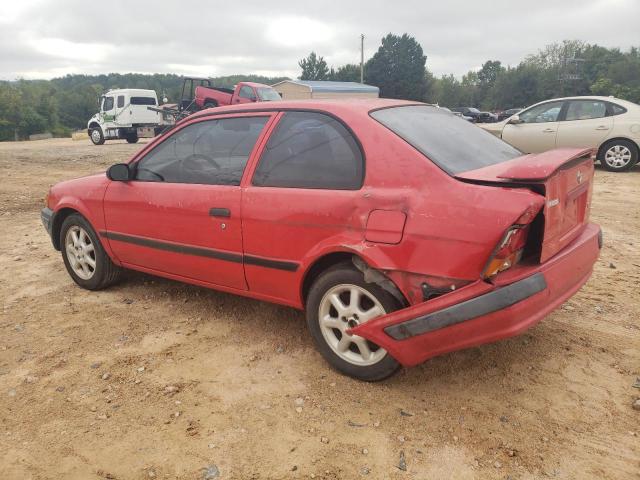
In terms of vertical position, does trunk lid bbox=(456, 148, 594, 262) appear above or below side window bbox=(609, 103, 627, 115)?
below

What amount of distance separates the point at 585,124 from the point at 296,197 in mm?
9094

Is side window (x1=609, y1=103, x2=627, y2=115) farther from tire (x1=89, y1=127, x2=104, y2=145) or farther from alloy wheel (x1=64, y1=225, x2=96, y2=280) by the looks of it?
tire (x1=89, y1=127, x2=104, y2=145)

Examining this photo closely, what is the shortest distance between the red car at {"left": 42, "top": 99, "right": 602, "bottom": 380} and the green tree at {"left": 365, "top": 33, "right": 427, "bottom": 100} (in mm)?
72091

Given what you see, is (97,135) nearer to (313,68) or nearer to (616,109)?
(616,109)

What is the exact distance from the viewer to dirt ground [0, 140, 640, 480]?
2244 mm

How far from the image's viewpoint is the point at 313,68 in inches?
3312

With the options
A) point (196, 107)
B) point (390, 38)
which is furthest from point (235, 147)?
point (390, 38)

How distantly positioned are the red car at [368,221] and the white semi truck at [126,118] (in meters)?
19.0

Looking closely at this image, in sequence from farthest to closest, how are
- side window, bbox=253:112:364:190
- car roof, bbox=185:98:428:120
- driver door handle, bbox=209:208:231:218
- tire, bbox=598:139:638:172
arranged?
1. tire, bbox=598:139:638:172
2. driver door handle, bbox=209:208:231:218
3. car roof, bbox=185:98:428:120
4. side window, bbox=253:112:364:190

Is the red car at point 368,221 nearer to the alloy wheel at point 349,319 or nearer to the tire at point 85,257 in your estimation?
the alloy wheel at point 349,319

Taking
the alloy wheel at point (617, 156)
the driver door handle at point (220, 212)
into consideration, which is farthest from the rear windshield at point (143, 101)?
the driver door handle at point (220, 212)

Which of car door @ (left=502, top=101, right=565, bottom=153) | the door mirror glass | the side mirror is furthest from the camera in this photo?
the door mirror glass

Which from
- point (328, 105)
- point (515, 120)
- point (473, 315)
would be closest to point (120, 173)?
point (328, 105)

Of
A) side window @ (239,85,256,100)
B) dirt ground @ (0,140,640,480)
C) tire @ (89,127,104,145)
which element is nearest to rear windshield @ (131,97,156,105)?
tire @ (89,127,104,145)
